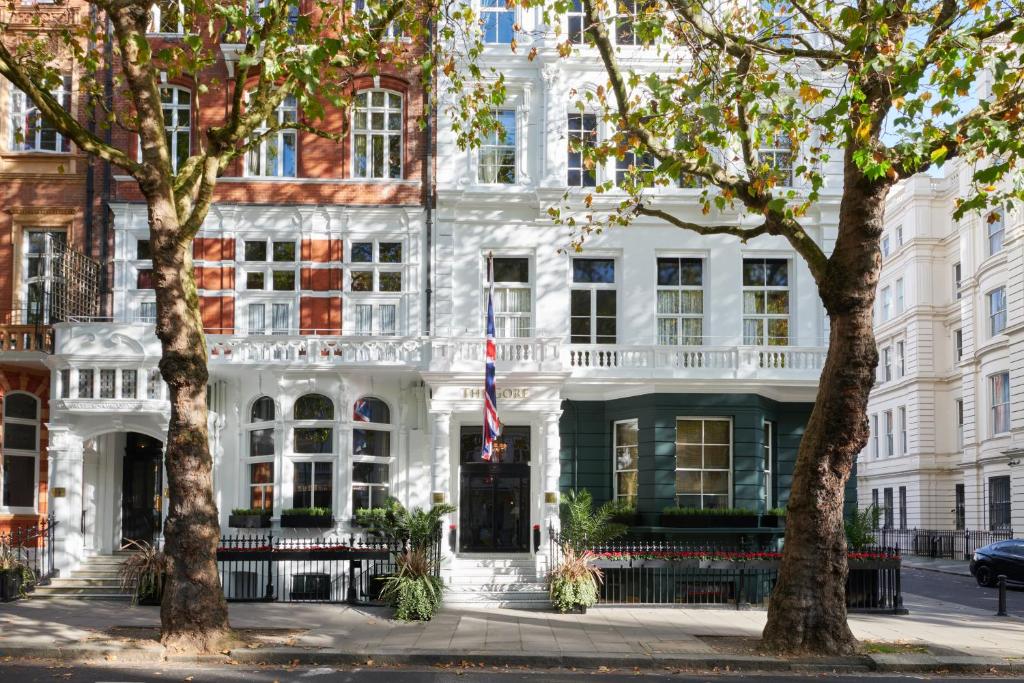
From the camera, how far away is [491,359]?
2114 centimetres

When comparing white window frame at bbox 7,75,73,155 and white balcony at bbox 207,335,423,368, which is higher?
white window frame at bbox 7,75,73,155

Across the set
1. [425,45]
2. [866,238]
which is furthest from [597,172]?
[866,238]

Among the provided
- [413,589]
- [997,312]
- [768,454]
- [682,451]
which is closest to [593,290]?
[682,451]

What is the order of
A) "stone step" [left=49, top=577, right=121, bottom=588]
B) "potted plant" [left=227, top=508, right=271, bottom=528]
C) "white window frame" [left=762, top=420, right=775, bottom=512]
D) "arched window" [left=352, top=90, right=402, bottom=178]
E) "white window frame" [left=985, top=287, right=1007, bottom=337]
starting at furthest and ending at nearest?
"white window frame" [left=985, top=287, right=1007, bottom=337] → "arched window" [left=352, top=90, right=402, bottom=178] → "white window frame" [left=762, top=420, right=775, bottom=512] → "potted plant" [left=227, top=508, right=271, bottom=528] → "stone step" [left=49, top=577, right=121, bottom=588]

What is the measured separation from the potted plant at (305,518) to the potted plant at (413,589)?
190 inches

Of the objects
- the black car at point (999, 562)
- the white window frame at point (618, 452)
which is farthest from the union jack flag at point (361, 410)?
the black car at point (999, 562)

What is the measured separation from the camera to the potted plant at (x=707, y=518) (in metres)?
23.5

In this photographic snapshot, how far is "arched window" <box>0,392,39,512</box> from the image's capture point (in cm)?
2497

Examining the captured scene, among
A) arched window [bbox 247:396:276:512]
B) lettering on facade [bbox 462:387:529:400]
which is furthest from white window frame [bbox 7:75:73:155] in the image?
lettering on facade [bbox 462:387:529:400]

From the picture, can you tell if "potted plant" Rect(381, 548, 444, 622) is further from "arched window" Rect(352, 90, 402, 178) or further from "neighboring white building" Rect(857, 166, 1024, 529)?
"neighboring white building" Rect(857, 166, 1024, 529)

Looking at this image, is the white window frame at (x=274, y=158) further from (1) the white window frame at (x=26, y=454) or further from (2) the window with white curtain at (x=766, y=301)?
(2) the window with white curtain at (x=766, y=301)

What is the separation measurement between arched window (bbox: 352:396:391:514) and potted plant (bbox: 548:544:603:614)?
5844mm

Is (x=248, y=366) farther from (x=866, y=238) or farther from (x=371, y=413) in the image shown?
(x=866, y=238)

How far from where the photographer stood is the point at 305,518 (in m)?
23.6
